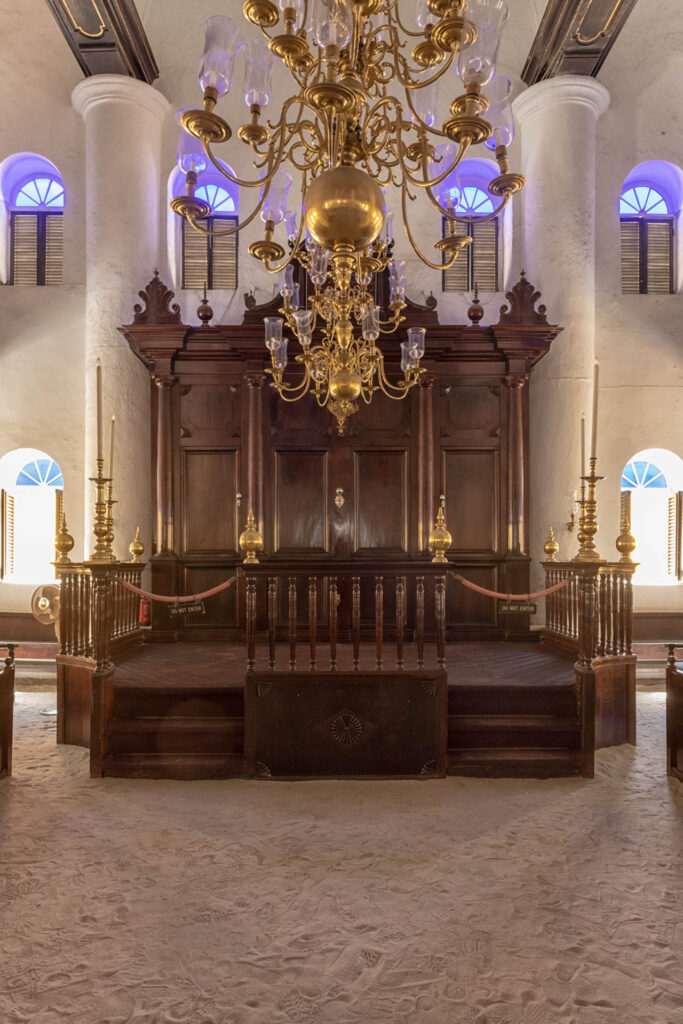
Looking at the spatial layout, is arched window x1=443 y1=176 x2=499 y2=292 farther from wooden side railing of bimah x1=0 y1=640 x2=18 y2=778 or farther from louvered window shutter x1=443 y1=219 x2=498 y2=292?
wooden side railing of bimah x1=0 y1=640 x2=18 y2=778

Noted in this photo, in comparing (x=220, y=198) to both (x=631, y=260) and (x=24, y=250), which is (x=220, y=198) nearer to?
(x=24, y=250)

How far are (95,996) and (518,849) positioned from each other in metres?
2.20

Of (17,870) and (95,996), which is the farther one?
(17,870)

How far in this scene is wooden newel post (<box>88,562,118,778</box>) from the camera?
4571 millimetres

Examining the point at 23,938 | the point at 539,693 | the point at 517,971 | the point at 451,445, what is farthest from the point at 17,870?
the point at 451,445

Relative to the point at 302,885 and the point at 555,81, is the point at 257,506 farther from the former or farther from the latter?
the point at 555,81

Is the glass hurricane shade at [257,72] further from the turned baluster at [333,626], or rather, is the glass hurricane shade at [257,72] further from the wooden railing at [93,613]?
the wooden railing at [93,613]

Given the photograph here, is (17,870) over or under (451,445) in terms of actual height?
under

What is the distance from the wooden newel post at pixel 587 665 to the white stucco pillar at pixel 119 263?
5.04m

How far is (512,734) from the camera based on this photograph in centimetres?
471

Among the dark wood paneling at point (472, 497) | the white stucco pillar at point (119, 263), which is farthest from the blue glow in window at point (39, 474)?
the dark wood paneling at point (472, 497)

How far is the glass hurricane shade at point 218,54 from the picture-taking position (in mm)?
3146

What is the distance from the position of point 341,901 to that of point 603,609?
3401mm

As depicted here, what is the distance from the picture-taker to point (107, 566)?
4859 millimetres
